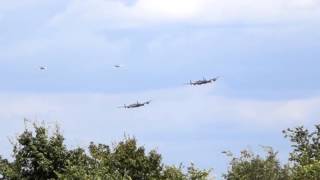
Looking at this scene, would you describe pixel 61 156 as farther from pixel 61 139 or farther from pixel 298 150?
pixel 298 150

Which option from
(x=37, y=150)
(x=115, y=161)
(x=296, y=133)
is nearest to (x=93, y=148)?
(x=115, y=161)

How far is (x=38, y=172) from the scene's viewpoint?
55.1 meters

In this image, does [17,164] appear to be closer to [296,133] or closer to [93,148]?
[93,148]

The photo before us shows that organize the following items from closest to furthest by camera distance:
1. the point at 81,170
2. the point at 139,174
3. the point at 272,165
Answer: the point at 81,170 < the point at 139,174 < the point at 272,165

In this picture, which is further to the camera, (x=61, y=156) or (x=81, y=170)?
(x=61, y=156)

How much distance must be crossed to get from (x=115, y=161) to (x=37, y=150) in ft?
24.6

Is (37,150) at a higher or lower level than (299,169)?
higher

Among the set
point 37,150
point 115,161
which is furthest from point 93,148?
point 37,150

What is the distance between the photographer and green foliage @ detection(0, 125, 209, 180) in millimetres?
54344

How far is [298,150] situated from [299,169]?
8106 millimetres

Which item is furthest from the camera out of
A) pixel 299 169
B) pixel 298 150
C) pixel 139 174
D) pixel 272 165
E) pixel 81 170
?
pixel 272 165

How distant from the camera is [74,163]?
5647cm

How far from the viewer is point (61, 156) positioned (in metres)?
56.1

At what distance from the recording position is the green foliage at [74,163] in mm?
54344
